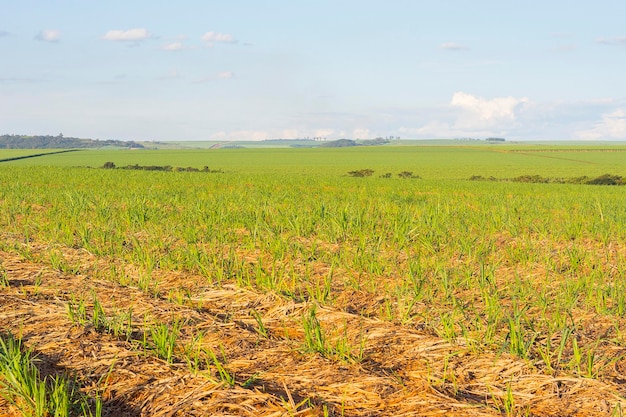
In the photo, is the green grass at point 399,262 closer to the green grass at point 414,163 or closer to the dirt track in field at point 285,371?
the dirt track in field at point 285,371

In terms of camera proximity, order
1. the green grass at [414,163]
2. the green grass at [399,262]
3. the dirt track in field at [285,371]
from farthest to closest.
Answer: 1. the green grass at [414,163]
2. the green grass at [399,262]
3. the dirt track in field at [285,371]

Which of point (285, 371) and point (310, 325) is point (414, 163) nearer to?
point (310, 325)

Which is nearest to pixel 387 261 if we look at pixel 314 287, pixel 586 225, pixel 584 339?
pixel 314 287

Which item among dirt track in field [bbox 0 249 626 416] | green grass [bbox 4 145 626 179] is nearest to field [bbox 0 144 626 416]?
dirt track in field [bbox 0 249 626 416]

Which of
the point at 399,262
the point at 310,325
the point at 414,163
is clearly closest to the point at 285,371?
the point at 310,325

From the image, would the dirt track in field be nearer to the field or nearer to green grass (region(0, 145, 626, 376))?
the field

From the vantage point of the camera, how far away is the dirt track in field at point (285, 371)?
379 cm

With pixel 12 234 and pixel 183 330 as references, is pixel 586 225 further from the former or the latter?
pixel 12 234

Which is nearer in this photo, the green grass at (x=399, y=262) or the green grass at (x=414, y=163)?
the green grass at (x=399, y=262)

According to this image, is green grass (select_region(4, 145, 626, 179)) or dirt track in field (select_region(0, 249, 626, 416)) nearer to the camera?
dirt track in field (select_region(0, 249, 626, 416))

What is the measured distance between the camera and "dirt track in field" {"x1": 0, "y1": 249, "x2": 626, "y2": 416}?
12.4 feet

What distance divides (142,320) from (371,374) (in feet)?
8.28

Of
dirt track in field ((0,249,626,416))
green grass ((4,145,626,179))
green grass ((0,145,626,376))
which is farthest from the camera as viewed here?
green grass ((4,145,626,179))

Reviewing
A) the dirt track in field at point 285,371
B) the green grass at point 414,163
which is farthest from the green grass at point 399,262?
the green grass at point 414,163
